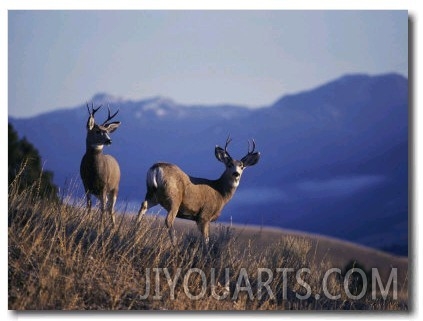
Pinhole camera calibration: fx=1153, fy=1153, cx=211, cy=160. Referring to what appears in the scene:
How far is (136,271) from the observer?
9.13 m

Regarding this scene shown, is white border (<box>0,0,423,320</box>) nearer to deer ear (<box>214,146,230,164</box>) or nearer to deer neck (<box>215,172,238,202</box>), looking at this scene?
deer ear (<box>214,146,230,164</box>)

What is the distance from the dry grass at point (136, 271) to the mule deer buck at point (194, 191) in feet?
0.74

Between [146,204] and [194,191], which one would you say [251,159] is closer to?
[194,191]

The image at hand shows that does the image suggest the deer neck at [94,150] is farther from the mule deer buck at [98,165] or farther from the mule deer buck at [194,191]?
the mule deer buck at [194,191]

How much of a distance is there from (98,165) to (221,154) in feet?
3.75

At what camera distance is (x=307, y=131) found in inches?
418

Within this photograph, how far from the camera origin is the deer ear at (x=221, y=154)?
10625mm

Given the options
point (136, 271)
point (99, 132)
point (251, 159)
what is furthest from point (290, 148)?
point (136, 271)

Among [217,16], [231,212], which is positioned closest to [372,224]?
[231,212]

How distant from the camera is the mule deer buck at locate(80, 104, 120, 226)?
1038cm

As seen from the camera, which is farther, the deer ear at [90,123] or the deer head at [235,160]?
the deer head at [235,160]

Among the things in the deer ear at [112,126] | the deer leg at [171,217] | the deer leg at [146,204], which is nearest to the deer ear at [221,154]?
the deer leg at [171,217]

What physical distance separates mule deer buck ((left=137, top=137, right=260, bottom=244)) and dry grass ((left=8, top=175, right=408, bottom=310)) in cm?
23

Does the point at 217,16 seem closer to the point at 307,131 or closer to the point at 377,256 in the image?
the point at 307,131
